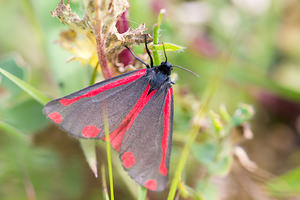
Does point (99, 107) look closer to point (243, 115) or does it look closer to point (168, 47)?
point (168, 47)

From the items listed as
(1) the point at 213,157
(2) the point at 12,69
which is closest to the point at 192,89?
(1) the point at 213,157

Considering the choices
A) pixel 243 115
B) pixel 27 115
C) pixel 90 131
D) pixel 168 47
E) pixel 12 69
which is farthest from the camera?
pixel 27 115

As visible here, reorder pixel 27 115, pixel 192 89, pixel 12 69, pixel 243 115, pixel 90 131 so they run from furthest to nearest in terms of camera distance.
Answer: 1. pixel 192 89
2. pixel 27 115
3. pixel 12 69
4. pixel 243 115
5. pixel 90 131

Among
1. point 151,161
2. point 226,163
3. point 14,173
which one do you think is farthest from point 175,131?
point 14,173

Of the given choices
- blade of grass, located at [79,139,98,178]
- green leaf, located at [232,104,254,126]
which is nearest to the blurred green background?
green leaf, located at [232,104,254,126]

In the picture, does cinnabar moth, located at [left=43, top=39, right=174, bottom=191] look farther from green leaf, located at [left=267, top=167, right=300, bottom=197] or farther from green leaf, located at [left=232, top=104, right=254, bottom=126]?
green leaf, located at [left=267, top=167, right=300, bottom=197]

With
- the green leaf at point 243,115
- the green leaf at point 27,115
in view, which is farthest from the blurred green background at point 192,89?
the green leaf at point 243,115
